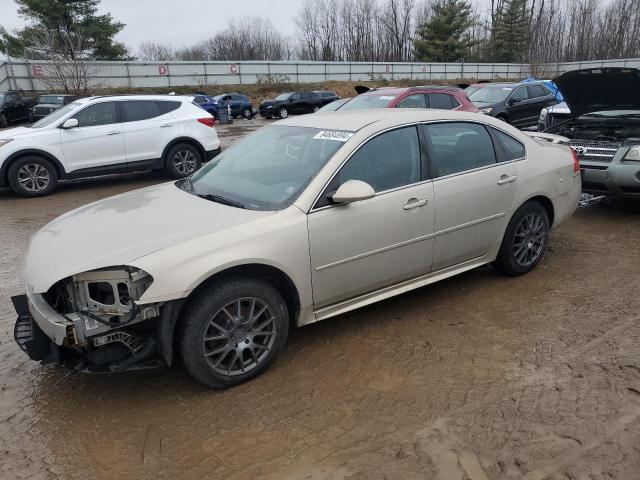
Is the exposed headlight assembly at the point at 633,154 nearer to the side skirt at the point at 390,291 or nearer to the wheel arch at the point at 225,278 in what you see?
the side skirt at the point at 390,291

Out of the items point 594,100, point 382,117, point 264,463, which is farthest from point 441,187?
point 594,100

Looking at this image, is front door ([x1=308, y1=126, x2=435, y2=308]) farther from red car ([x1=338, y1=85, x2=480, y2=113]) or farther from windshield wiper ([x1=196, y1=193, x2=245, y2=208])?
red car ([x1=338, y1=85, x2=480, y2=113])

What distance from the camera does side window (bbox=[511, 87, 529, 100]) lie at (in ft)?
44.8

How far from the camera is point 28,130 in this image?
882cm

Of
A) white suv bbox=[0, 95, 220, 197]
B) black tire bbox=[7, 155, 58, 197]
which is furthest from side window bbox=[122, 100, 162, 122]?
black tire bbox=[7, 155, 58, 197]

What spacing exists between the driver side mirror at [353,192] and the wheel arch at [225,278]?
24.4 inches

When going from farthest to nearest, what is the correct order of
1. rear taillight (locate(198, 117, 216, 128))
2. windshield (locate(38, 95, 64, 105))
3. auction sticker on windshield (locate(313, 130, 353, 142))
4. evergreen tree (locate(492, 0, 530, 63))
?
evergreen tree (locate(492, 0, 530, 63)), windshield (locate(38, 95, 64, 105)), rear taillight (locate(198, 117, 216, 128)), auction sticker on windshield (locate(313, 130, 353, 142))

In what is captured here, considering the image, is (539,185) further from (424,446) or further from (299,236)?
(424,446)

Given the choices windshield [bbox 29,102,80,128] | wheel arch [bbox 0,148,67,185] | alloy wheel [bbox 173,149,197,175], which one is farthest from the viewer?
alloy wheel [bbox 173,149,197,175]

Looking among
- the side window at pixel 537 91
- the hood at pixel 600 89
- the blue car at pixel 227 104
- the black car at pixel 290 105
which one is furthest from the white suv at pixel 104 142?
the black car at pixel 290 105

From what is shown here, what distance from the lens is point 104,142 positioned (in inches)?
360

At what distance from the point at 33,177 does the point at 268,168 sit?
22.6 feet

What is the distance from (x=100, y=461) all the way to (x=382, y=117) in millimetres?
2986

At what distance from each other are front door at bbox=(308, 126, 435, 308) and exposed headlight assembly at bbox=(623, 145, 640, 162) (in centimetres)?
364
